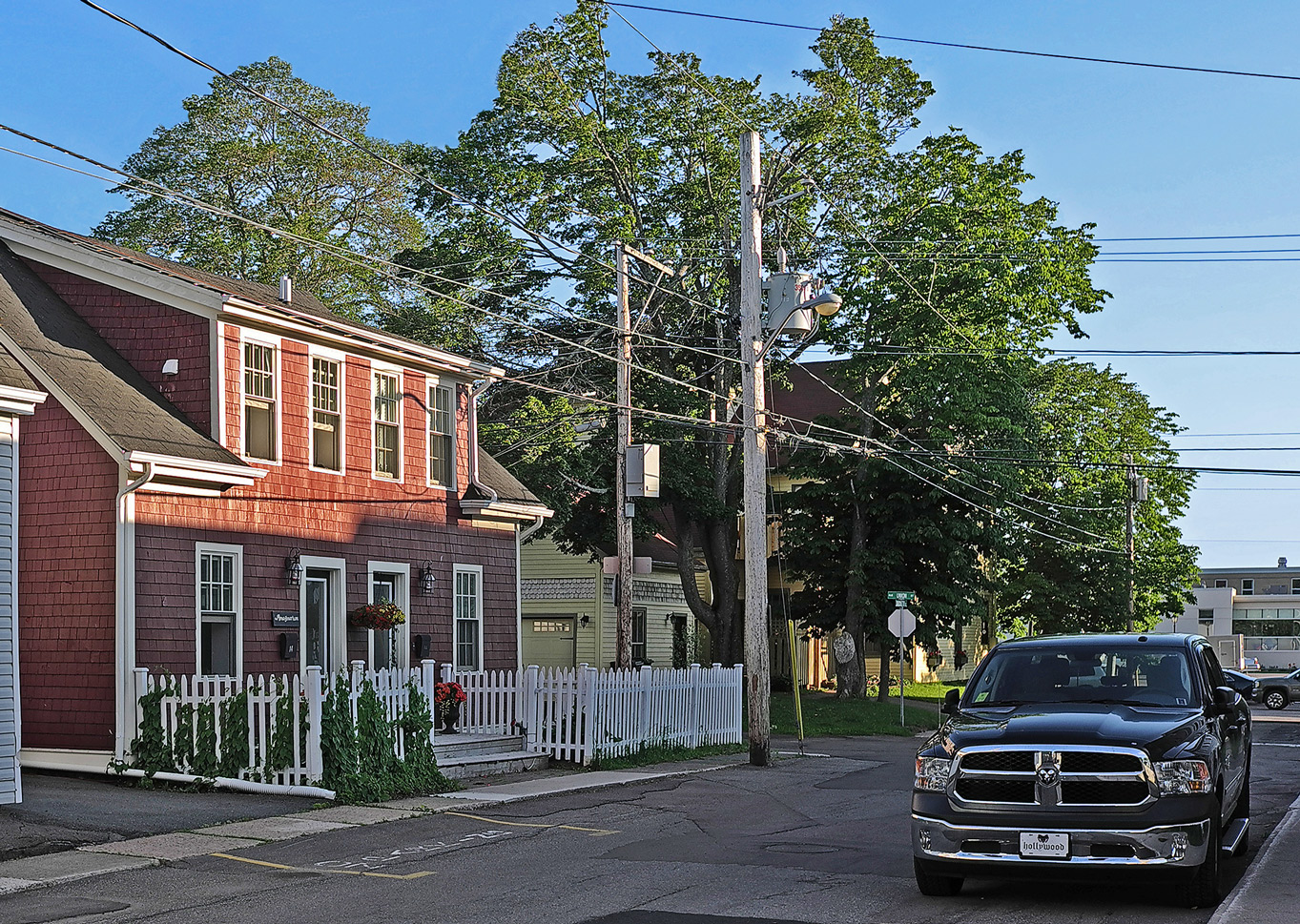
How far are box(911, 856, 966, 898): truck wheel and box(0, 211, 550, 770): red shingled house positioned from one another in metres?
10.8

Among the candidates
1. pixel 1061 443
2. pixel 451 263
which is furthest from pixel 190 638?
pixel 1061 443

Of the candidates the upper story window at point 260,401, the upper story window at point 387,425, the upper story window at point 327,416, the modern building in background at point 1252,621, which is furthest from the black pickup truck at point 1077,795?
the modern building in background at point 1252,621

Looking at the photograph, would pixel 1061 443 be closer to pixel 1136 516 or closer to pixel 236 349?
pixel 1136 516

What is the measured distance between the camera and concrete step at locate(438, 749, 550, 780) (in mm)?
17984

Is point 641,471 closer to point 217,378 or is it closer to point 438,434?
point 438,434

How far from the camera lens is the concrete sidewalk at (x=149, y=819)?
11.9 metres

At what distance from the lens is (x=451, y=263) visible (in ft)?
116

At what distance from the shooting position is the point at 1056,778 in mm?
9219

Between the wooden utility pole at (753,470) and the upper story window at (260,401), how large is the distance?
22.7ft

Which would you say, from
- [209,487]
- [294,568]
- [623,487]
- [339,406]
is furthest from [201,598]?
[623,487]

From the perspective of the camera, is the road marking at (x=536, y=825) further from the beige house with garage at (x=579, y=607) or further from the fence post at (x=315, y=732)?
the beige house with garage at (x=579, y=607)

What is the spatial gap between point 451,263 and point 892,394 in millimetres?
11470

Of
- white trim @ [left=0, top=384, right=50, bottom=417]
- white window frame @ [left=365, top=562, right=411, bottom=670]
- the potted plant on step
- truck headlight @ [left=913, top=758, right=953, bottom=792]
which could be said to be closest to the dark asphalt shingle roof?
white trim @ [left=0, top=384, right=50, bottom=417]

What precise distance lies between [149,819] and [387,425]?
9432 millimetres
